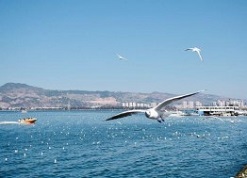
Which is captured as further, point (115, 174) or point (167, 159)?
point (167, 159)

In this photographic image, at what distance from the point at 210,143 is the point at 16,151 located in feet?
121

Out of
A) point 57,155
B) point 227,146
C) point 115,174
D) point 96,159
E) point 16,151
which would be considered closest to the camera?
point 115,174

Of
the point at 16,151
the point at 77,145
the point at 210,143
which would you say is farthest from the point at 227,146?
the point at 16,151

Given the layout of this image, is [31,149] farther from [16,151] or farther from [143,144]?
[143,144]

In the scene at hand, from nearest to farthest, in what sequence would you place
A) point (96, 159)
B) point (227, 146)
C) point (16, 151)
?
point (96, 159)
point (16, 151)
point (227, 146)

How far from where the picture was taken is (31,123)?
→ 5728 inches

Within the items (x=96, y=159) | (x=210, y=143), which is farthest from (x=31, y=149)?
(x=210, y=143)

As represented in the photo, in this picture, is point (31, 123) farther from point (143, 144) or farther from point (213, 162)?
point (213, 162)

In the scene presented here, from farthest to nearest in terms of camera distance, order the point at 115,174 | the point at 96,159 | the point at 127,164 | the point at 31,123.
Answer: the point at 31,123, the point at 96,159, the point at 127,164, the point at 115,174

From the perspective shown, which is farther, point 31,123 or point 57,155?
point 31,123

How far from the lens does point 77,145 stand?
7369 cm

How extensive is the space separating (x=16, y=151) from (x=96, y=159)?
54.9 feet

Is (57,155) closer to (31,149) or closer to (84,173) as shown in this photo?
(31,149)

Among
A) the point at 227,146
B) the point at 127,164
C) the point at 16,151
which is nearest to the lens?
the point at 127,164
